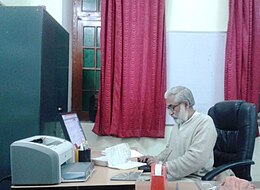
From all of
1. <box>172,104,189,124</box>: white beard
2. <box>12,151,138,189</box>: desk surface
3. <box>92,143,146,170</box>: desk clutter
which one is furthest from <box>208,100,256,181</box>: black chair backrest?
<box>12,151,138,189</box>: desk surface

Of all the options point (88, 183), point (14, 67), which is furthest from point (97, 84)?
point (88, 183)

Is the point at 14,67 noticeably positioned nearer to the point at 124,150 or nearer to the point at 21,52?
the point at 21,52

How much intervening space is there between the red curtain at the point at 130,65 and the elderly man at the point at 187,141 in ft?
2.19

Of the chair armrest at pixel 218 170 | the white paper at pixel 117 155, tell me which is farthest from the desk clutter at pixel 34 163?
the chair armrest at pixel 218 170

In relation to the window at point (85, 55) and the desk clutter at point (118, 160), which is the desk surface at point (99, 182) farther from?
the window at point (85, 55)

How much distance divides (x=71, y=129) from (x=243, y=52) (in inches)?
72.2

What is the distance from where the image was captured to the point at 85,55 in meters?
3.32

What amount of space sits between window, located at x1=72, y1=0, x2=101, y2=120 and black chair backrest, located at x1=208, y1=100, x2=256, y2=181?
127 cm

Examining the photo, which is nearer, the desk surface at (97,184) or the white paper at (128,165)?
the desk surface at (97,184)

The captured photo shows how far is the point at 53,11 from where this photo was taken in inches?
110

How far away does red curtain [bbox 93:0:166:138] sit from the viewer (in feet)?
10.1

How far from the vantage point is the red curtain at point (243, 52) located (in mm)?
3111

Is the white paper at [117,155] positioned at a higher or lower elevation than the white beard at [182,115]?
lower

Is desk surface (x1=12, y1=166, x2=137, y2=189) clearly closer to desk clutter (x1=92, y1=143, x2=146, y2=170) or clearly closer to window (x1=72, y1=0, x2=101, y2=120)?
desk clutter (x1=92, y1=143, x2=146, y2=170)
